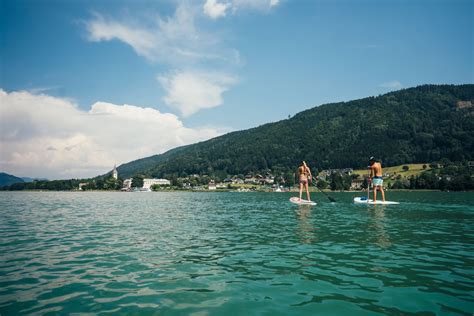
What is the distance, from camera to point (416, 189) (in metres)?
178

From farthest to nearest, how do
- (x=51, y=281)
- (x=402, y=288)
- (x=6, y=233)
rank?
(x=6, y=233) → (x=51, y=281) → (x=402, y=288)

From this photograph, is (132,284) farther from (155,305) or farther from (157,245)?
(157,245)

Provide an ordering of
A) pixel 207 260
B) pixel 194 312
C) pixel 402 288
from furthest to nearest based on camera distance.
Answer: pixel 207 260
pixel 402 288
pixel 194 312

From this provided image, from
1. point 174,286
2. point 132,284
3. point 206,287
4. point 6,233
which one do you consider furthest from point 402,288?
point 6,233

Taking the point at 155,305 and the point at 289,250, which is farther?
the point at 289,250

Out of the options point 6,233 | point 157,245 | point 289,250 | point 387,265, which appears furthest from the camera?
point 6,233

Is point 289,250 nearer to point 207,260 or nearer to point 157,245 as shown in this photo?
point 207,260

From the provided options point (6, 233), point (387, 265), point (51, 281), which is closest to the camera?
point (51, 281)

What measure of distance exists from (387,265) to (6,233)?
75.2 ft

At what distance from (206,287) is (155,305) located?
1.86 meters

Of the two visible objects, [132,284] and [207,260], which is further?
[207,260]

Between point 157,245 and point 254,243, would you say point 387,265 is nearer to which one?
point 254,243

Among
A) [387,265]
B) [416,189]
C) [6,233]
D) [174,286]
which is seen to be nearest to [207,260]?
[174,286]

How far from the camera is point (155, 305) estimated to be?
8188mm
